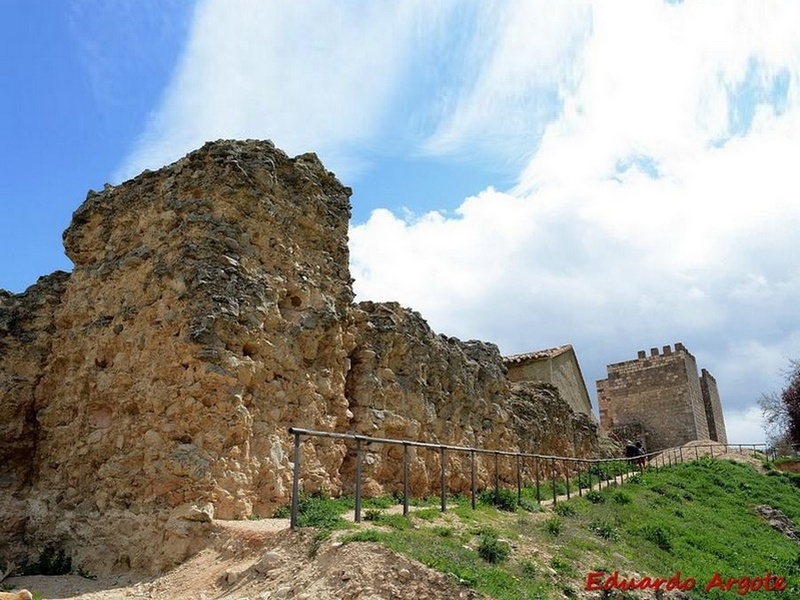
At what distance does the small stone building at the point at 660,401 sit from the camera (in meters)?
39.9

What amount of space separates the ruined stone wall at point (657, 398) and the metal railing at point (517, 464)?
6.72 meters

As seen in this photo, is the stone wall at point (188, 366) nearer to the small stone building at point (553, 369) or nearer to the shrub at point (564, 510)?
the shrub at point (564, 510)

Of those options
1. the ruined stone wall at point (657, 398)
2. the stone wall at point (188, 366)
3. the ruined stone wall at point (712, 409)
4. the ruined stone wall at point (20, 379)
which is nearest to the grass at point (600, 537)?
the stone wall at point (188, 366)

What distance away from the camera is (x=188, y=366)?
31.8 ft

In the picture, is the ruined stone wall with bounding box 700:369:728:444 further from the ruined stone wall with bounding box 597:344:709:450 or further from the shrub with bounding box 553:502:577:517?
the shrub with bounding box 553:502:577:517

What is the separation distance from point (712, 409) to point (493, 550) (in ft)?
133

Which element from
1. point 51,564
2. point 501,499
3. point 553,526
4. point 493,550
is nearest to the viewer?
point 493,550

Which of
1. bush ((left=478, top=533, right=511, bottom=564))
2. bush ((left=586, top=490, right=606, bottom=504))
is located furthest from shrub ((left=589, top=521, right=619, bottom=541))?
bush ((left=478, top=533, right=511, bottom=564))

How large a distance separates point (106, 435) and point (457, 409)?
8.18 m

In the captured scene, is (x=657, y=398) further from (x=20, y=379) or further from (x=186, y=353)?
(x=20, y=379)

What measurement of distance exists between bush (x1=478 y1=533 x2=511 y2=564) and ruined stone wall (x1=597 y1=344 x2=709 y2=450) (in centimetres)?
3416

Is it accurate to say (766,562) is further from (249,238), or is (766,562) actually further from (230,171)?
(230,171)

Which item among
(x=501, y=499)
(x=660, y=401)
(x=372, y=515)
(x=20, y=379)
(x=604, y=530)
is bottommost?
(x=604, y=530)

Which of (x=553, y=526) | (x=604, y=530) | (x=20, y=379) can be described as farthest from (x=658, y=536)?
(x=20, y=379)
